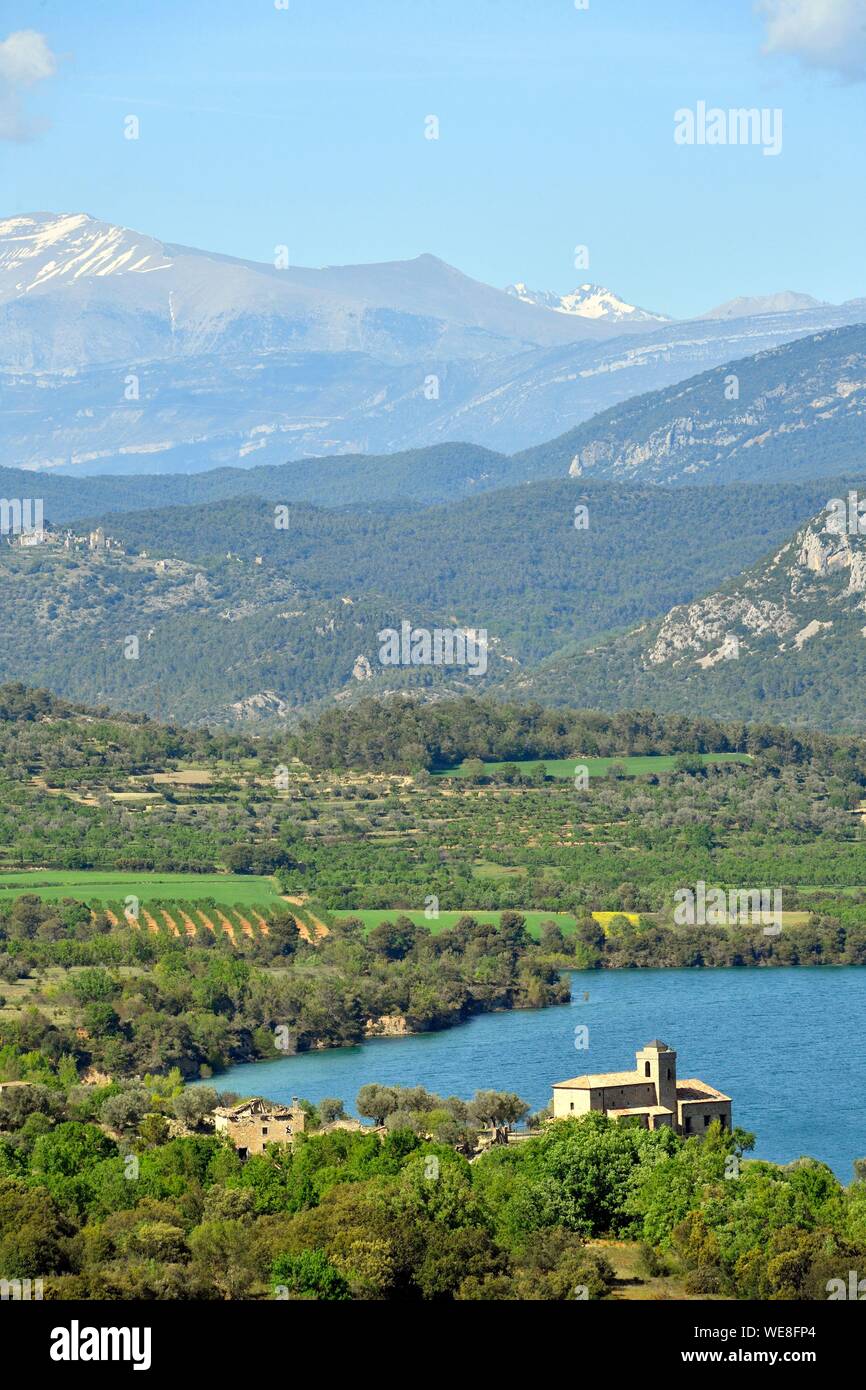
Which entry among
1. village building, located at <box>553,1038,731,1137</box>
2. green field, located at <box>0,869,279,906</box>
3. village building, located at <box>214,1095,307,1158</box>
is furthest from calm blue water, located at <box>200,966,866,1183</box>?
green field, located at <box>0,869,279,906</box>

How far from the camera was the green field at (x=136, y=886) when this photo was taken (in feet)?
371

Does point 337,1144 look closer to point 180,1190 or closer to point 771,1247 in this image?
point 180,1190

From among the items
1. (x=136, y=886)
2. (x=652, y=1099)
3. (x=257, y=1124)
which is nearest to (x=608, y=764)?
(x=136, y=886)

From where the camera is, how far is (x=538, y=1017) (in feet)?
318

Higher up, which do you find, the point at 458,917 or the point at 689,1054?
the point at 458,917

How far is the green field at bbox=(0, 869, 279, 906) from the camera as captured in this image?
4449 inches

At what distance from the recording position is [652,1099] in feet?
215

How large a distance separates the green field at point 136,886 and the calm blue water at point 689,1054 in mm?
16181

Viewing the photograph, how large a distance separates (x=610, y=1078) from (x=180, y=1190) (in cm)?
1153

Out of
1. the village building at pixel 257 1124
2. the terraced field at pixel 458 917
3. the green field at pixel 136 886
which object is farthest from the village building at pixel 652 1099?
the green field at pixel 136 886

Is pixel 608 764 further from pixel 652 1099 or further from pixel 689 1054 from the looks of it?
pixel 652 1099

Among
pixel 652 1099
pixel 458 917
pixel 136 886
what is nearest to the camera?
pixel 652 1099

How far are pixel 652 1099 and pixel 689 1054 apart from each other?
2006 centimetres

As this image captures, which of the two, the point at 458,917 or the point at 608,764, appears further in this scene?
the point at 608,764
